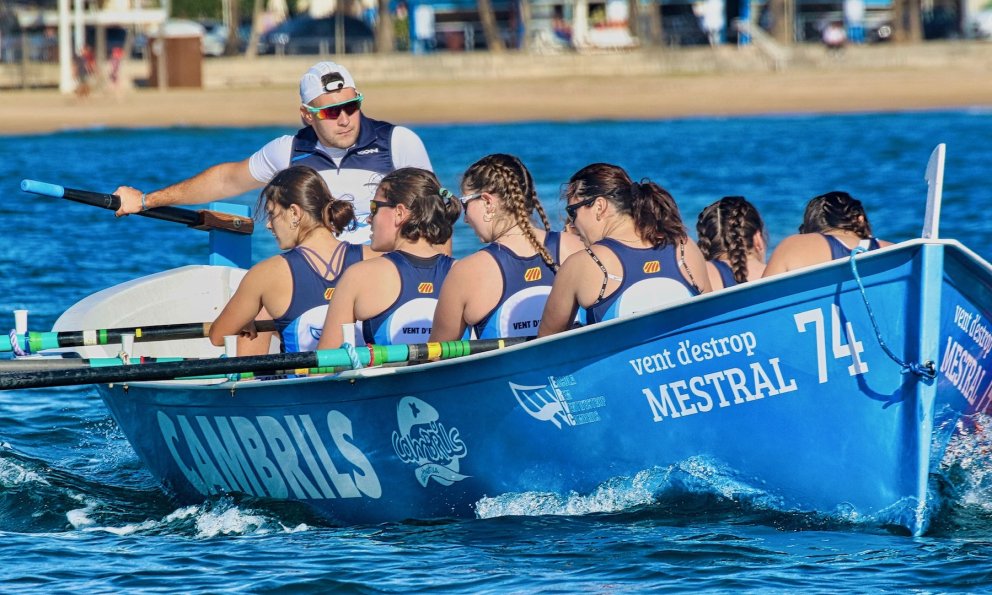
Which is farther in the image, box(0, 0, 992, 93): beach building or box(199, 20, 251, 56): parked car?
box(199, 20, 251, 56): parked car

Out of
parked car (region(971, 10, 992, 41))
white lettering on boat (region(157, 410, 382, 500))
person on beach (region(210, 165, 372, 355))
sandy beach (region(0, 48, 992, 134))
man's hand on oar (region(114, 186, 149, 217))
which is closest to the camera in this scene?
white lettering on boat (region(157, 410, 382, 500))

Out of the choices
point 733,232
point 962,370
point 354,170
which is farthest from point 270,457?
point 962,370

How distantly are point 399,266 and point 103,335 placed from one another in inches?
78.8

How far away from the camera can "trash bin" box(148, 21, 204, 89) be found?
1547 inches

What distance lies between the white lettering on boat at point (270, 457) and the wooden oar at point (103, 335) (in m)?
0.60

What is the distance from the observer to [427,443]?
610cm

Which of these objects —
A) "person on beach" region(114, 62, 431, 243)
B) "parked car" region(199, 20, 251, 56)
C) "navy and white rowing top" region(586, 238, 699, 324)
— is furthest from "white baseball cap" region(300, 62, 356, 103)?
"parked car" region(199, 20, 251, 56)

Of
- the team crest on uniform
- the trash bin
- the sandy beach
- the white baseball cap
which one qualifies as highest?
the trash bin

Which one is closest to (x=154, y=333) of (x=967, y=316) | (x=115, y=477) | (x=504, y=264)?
(x=115, y=477)

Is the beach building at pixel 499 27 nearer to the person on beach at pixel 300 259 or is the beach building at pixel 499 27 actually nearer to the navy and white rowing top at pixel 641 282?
the person on beach at pixel 300 259

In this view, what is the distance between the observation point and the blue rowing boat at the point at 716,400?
5355 mm

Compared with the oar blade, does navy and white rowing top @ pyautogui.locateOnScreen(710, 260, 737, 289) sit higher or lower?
lower

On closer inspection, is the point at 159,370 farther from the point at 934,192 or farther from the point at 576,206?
the point at 934,192

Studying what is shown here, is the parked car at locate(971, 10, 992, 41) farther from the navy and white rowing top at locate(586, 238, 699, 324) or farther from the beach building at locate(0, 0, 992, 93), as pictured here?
the navy and white rowing top at locate(586, 238, 699, 324)
